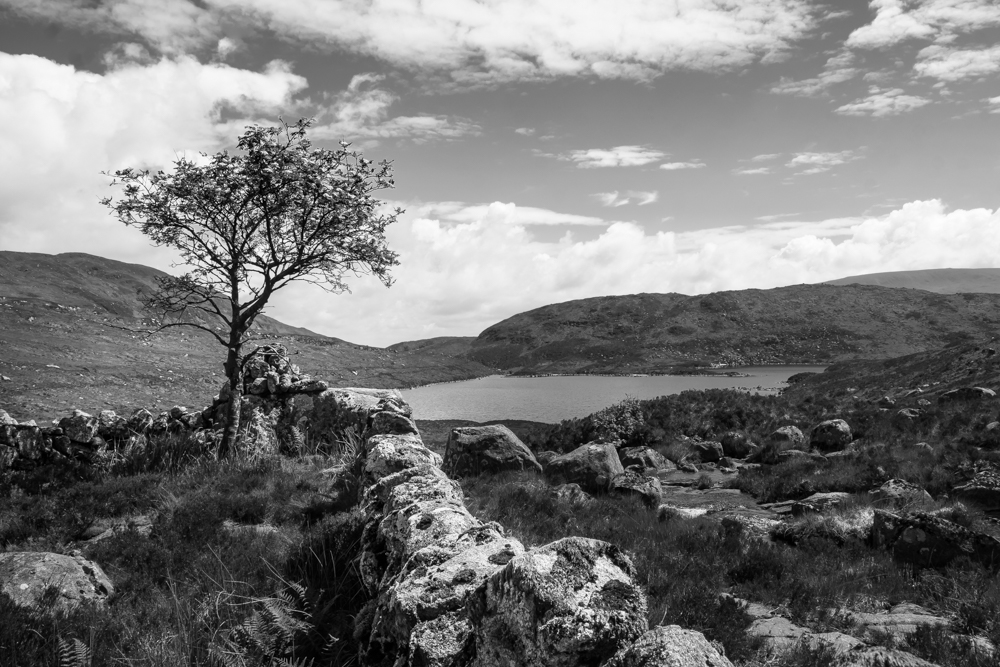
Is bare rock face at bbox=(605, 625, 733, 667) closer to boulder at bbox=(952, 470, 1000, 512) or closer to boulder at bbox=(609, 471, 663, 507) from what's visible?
boulder at bbox=(609, 471, 663, 507)

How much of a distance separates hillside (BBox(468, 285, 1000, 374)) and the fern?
390ft

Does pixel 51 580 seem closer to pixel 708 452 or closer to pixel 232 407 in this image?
pixel 232 407

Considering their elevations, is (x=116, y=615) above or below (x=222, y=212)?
below

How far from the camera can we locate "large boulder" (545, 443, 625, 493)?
710 inches

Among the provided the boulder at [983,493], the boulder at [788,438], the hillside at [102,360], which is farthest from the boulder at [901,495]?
the hillside at [102,360]

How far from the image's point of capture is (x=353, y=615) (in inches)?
228

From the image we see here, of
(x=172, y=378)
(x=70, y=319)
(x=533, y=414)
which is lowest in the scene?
(x=533, y=414)

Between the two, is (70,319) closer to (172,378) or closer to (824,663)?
(172,378)

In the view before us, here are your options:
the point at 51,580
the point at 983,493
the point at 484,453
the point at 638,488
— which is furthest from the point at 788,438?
the point at 51,580

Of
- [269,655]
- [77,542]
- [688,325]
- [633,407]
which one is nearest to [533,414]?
[633,407]

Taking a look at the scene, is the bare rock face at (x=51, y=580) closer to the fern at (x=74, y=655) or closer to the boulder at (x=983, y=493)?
the fern at (x=74, y=655)

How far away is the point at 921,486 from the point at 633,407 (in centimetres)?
1809

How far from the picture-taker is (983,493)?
1347 cm

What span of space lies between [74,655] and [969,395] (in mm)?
32281
